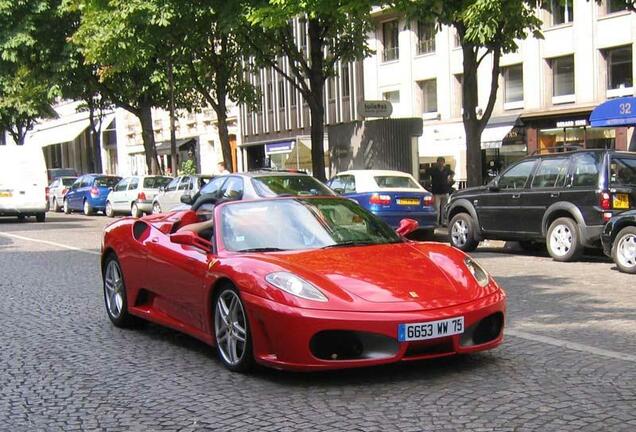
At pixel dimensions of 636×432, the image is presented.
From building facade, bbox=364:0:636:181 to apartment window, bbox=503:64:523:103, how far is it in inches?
1.6

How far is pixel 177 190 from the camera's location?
2389cm

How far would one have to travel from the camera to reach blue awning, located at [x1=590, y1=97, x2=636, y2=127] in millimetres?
20048

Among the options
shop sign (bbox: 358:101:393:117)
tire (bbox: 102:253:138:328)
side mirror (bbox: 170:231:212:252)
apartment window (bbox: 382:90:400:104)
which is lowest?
tire (bbox: 102:253:138:328)

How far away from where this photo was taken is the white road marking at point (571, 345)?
5.89 m

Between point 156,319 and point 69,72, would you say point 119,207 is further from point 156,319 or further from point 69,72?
point 156,319

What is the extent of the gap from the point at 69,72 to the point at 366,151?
14.9m

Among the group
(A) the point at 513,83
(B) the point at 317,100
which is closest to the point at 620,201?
(B) the point at 317,100

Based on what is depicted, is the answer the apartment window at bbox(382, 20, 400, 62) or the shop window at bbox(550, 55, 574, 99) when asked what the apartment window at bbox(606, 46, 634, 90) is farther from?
the apartment window at bbox(382, 20, 400, 62)

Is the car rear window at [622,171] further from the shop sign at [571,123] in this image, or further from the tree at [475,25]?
the shop sign at [571,123]

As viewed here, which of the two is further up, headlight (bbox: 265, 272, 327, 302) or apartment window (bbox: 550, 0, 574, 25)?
apartment window (bbox: 550, 0, 574, 25)

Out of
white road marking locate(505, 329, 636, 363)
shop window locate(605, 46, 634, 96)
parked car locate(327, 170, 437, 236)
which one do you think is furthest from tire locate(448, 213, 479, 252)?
shop window locate(605, 46, 634, 96)

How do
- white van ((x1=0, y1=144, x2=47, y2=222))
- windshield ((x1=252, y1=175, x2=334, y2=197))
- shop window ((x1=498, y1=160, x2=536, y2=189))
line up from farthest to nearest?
white van ((x1=0, y1=144, x2=47, y2=222))
windshield ((x1=252, y1=175, x2=334, y2=197))
shop window ((x1=498, y1=160, x2=536, y2=189))

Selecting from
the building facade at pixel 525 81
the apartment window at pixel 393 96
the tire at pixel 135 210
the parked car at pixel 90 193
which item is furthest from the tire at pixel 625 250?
the apartment window at pixel 393 96

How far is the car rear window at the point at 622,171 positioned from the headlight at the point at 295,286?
8385mm
